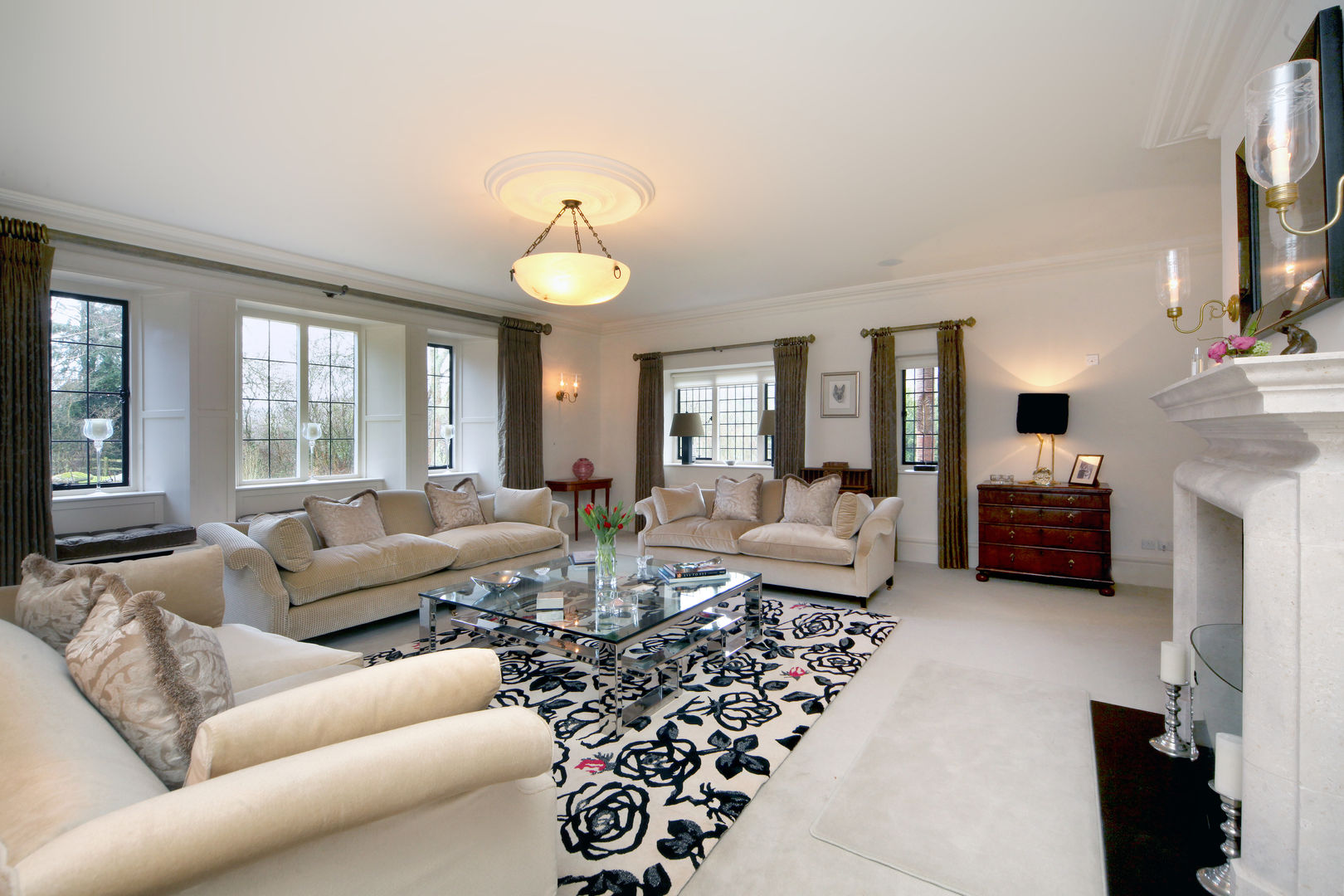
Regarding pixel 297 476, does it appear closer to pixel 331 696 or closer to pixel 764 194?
pixel 764 194

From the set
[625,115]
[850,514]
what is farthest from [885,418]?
[625,115]

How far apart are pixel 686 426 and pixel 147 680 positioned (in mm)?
5895

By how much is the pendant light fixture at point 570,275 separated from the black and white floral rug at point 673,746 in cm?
203

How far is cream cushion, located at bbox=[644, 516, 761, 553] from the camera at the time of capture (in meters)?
4.94

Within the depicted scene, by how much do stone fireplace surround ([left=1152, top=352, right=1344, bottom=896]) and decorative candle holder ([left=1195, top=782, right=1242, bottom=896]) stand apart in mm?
44

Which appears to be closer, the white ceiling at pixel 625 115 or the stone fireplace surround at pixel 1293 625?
the stone fireplace surround at pixel 1293 625

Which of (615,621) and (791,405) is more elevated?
(791,405)

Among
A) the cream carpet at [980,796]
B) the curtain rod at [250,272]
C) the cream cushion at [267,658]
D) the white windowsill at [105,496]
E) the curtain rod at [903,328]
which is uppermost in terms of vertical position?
the curtain rod at [250,272]

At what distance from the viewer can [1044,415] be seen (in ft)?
16.3

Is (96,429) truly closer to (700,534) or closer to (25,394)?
(25,394)

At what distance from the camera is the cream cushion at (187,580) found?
2361 millimetres

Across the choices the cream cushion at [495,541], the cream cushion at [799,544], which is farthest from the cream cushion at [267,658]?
the cream cushion at [799,544]

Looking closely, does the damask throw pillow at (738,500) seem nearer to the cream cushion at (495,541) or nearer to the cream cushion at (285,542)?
the cream cushion at (495,541)

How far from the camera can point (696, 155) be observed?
3.25m
